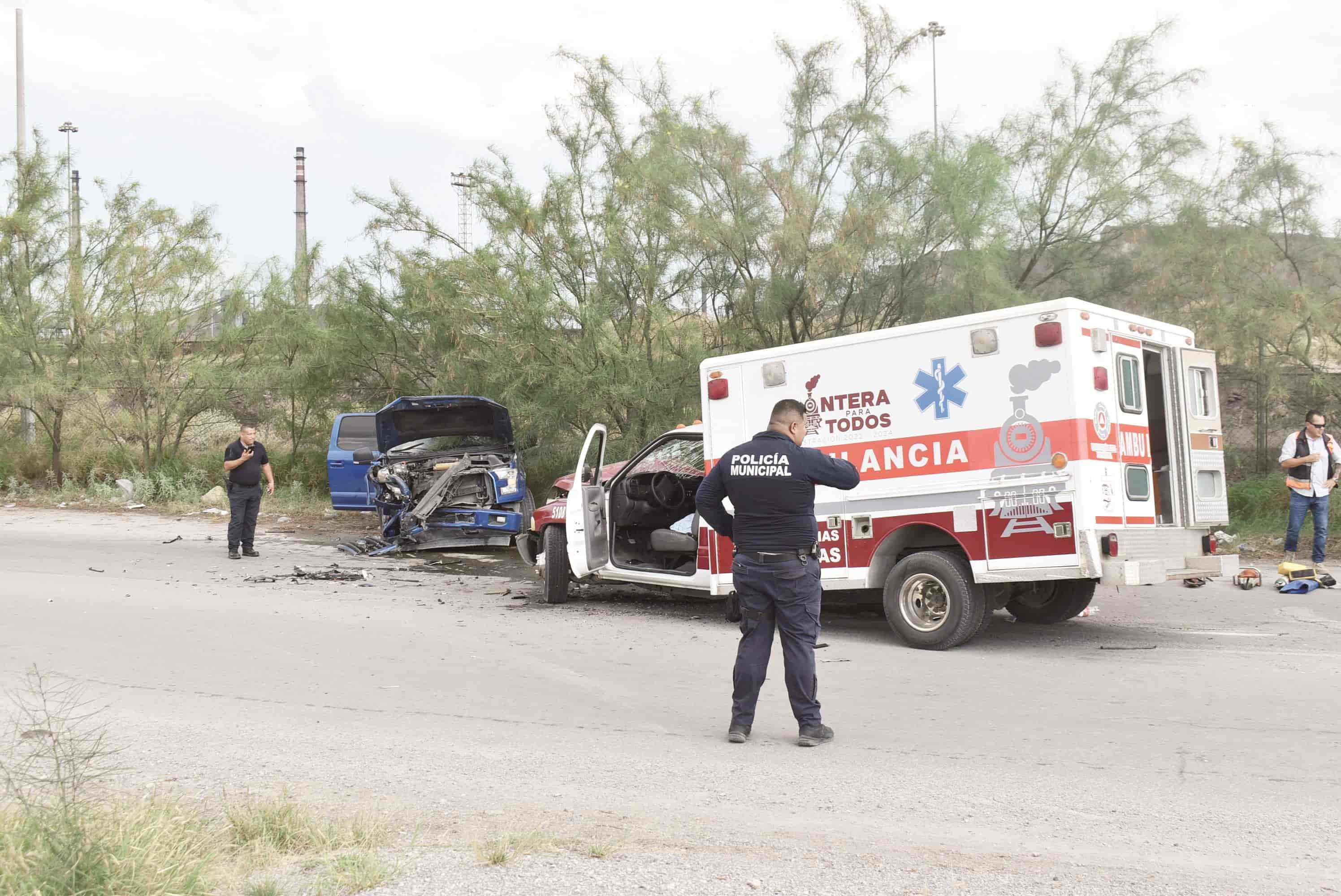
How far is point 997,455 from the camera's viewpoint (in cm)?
798

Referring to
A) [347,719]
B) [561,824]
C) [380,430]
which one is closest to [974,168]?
[380,430]

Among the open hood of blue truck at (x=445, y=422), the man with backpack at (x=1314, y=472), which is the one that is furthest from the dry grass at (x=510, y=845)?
the open hood of blue truck at (x=445, y=422)

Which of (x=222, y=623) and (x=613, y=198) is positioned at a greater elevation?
(x=613, y=198)

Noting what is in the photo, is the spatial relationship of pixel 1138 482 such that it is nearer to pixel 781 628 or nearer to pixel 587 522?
pixel 781 628

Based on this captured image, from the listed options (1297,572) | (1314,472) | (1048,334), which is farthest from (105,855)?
(1314,472)

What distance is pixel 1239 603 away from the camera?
9977mm

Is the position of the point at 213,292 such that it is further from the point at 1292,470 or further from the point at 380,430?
the point at 1292,470

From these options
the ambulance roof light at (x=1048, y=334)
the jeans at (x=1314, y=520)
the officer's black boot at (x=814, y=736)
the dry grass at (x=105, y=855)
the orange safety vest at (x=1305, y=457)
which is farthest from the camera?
the orange safety vest at (x=1305, y=457)

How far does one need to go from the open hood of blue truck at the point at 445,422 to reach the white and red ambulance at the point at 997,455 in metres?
5.90

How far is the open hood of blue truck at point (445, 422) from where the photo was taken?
14586 mm

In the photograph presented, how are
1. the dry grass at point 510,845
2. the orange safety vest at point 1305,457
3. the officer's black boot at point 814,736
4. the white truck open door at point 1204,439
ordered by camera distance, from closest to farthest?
the dry grass at point 510,845 → the officer's black boot at point 814,736 → the white truck open door at point 1204,439 → the orange safety vest at point 1305,457

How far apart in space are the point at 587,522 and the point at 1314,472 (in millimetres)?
7233

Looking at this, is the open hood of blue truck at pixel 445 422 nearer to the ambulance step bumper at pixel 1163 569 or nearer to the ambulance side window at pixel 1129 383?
the ambulance side window at pixel 1129 383

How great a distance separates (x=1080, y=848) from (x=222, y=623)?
23.3 ft
